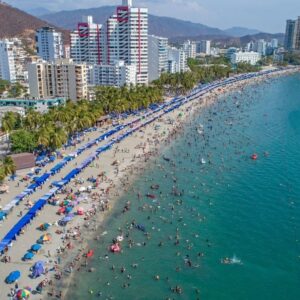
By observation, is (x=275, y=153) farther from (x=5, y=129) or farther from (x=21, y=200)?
(x=5, y=129)

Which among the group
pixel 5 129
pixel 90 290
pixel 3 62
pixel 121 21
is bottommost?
pixel 90 290

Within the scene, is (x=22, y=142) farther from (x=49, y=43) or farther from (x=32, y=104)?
(x=49, y=43)

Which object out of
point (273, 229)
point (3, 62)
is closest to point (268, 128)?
point (273, 229)

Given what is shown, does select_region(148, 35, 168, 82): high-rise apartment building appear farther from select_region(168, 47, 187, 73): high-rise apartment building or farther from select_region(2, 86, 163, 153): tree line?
select_region(2, 86, 163, 153): tree line

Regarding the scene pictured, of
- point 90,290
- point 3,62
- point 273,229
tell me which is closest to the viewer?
point 90,290

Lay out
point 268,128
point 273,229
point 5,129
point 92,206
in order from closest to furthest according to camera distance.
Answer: point 273,229, point 92,206, point 5,129, point 268,128

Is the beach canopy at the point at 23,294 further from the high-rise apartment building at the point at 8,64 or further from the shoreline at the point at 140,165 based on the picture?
the high-rise apartment building at the point at 8,64

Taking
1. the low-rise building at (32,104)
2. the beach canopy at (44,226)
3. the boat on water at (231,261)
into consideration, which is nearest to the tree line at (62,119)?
the low-rise building at (32,104)
